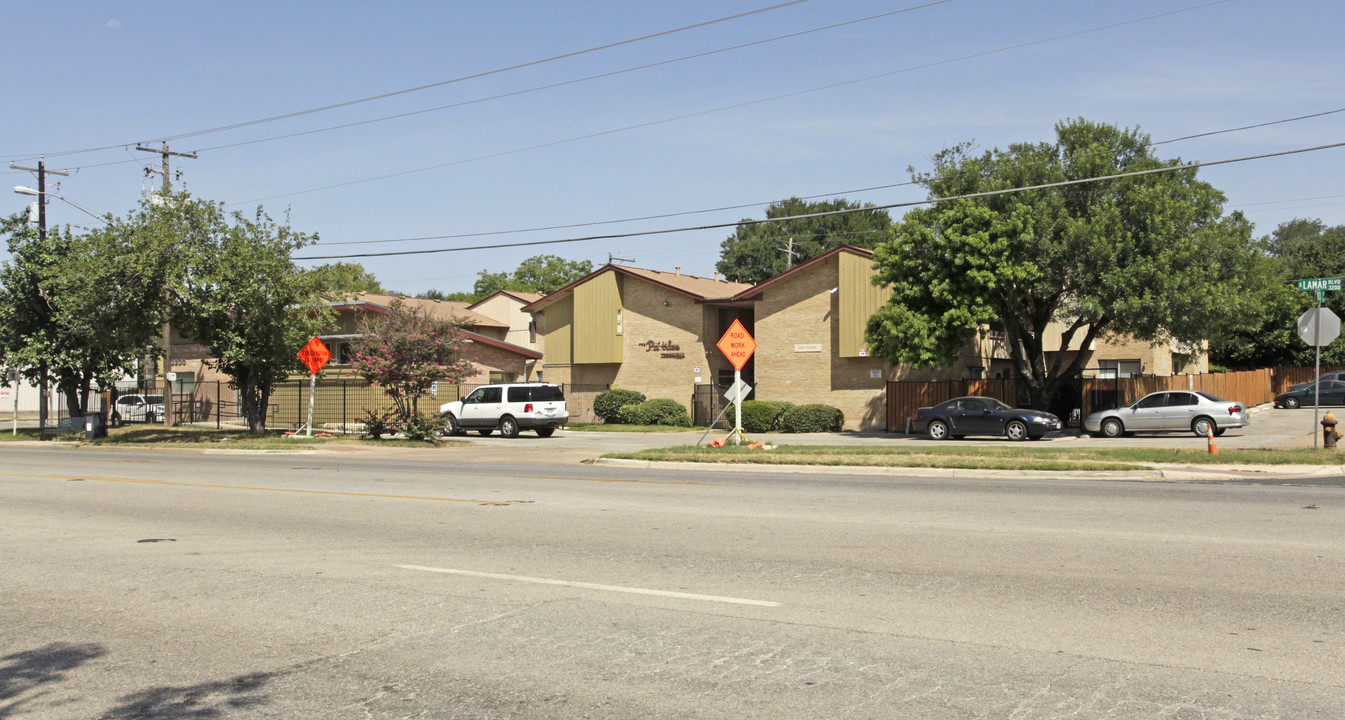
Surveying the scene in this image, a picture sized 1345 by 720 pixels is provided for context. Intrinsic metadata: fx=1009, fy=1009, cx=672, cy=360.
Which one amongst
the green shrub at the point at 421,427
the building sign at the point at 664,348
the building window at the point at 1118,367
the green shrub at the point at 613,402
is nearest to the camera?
the green shrub at the point at 421,427

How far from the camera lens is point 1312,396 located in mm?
45125

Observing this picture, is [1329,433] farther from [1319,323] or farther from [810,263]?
[810,263]

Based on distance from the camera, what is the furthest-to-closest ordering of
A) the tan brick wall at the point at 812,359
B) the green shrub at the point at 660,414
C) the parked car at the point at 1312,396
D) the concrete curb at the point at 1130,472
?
the parked car at the point at 1312,396, the green shrub at the point at 660,414, the tan brick wall at the point at 812,359, the concrete curb at the point at 1130,472

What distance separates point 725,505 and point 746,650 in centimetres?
741

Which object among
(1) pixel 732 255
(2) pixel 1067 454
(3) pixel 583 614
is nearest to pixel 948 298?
(2) pixel 1067 454

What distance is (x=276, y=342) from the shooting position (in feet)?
104

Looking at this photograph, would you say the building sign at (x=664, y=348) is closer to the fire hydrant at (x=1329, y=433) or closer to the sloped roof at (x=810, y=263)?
the sloped roof at (x=810, y=263)

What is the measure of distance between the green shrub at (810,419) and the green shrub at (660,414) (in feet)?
19.3

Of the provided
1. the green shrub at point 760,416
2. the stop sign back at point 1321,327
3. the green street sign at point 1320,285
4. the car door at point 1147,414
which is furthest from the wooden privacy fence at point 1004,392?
the stop sign back at point 1321,327

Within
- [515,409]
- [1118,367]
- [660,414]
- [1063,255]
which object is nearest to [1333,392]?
[1118,367]

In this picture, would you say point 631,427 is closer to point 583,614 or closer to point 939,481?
point 939,481

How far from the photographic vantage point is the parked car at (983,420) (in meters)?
30.1

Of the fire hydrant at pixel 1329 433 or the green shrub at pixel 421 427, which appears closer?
the fire hydrant at pixel 1329 433

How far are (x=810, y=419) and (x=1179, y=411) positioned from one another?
12.5 m
